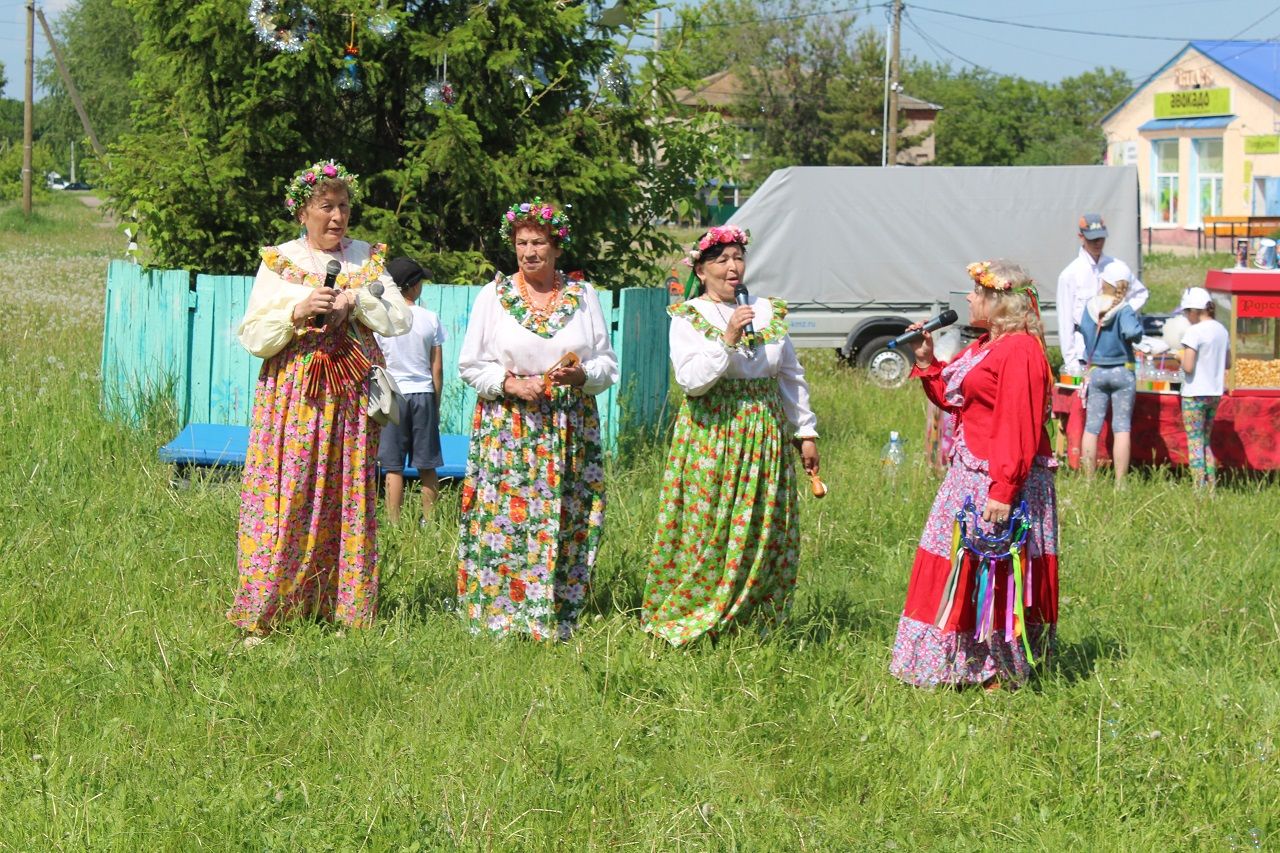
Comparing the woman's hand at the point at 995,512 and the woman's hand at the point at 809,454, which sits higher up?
the woman's hand at the point at 809,454

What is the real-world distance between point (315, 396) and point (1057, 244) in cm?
1372

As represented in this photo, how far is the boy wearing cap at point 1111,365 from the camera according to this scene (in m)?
10.3

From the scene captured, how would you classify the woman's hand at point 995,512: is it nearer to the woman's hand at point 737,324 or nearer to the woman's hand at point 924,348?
the woman's hand at point 924,348

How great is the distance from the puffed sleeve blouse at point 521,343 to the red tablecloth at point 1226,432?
572 cm

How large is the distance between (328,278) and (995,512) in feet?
9.15

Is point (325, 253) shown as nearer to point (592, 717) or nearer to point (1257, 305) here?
point (592, 717)

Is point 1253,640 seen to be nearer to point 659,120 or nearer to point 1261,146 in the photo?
point 659,120

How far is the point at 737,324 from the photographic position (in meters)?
5.72

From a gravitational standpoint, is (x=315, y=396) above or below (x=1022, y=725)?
above

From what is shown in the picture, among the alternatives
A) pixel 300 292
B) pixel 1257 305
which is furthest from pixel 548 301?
pixel 1257 305

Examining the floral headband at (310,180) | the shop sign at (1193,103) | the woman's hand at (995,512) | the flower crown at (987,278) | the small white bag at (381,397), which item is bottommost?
the woman's hand at (995,512)

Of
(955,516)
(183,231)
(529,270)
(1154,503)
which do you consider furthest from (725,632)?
(183,231)

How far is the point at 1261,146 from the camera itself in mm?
47375

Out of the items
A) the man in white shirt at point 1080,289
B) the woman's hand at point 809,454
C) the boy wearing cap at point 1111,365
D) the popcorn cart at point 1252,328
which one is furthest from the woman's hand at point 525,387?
the popcorn cart at point 1252,328
